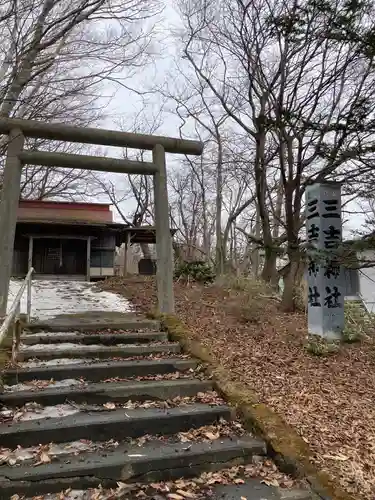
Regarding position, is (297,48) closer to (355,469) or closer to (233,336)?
(233,336)

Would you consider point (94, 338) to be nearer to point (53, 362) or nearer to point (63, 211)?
point (53, 362)

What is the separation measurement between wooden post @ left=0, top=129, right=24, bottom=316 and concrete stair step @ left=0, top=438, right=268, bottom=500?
12.6 ft

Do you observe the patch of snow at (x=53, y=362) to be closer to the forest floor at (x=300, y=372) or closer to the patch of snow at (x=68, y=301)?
the forest floor at (x=300, y=372)

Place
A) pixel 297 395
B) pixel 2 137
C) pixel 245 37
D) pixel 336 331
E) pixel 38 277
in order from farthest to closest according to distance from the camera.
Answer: pixel 38 277 → pixel 245 37 → pixel 2 137 → pixel 336 331 → pixel 297 395

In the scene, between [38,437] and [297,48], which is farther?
[297,48]

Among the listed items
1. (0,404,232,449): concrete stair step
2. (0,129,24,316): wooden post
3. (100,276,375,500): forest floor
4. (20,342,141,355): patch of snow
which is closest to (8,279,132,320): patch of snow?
(100,276,375,500): forest floor

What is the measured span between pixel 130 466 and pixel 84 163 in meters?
5.32

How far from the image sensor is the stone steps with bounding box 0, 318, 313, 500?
3.03 metres

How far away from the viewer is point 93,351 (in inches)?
205

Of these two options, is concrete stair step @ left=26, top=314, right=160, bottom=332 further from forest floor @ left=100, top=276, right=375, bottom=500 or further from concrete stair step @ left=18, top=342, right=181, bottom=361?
forest floor @ left=100, top=276, right=375, bottom=500

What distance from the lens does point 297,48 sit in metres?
9.27

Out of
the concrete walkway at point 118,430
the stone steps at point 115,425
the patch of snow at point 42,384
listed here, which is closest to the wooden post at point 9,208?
the concrete walkway at point 118,430

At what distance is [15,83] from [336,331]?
669 cm

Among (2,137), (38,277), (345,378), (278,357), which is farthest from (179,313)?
(38,277)
